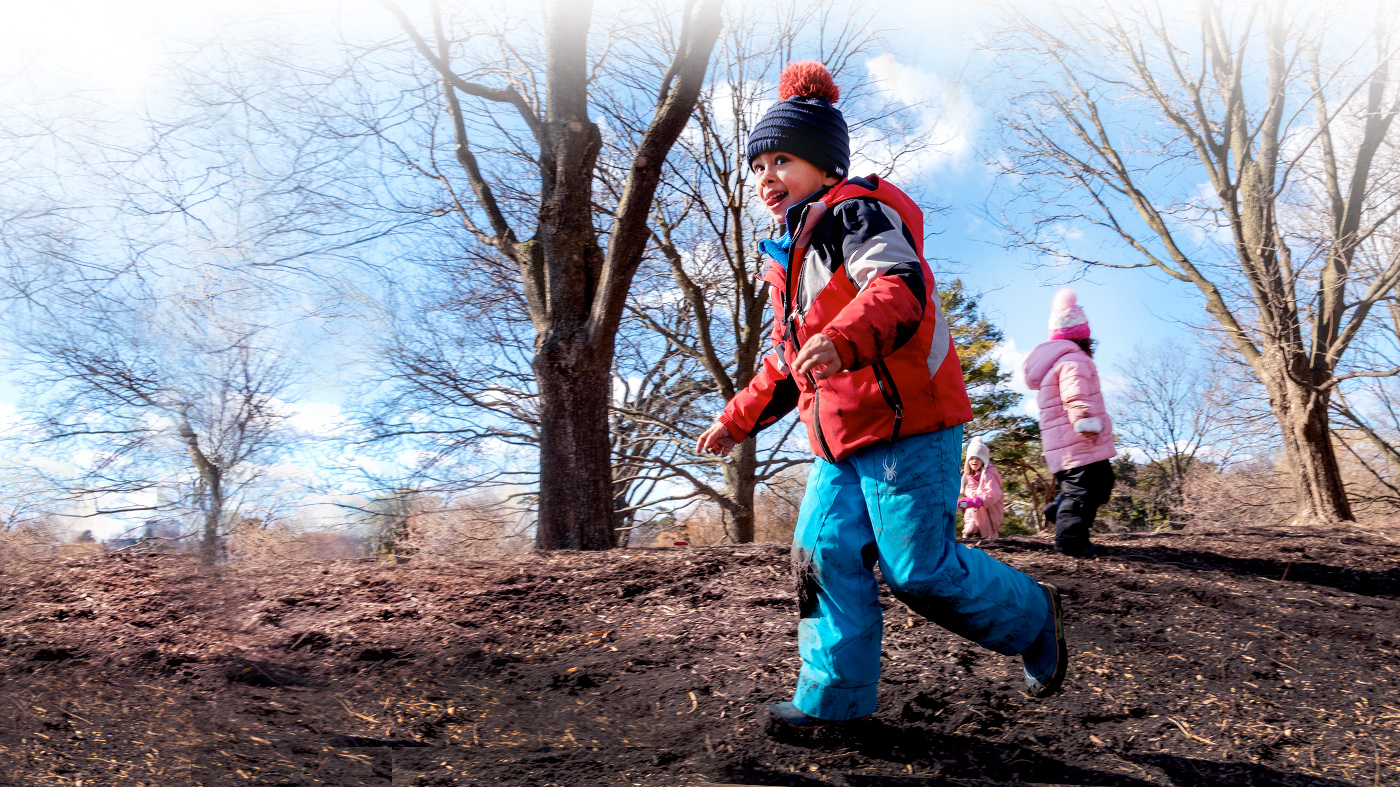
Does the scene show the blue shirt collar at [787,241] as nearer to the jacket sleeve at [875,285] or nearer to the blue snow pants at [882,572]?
the jacket sleeve at [875,285]

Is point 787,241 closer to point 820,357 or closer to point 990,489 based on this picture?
point 820,357

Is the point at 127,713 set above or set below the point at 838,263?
below

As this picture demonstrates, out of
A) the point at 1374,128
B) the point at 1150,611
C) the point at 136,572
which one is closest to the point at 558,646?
the point at 136,572

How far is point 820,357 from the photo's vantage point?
2.03m

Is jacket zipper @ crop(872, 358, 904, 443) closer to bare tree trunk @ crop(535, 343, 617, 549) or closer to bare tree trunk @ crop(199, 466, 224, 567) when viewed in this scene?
bare tree trunk @ crop(199, 466, 224, 567)

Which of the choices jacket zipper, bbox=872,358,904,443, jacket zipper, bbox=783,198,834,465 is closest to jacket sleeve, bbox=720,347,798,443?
jacket zipper, bbox=783,198,834,465

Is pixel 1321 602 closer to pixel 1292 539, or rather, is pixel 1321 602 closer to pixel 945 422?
pixel 1292 539

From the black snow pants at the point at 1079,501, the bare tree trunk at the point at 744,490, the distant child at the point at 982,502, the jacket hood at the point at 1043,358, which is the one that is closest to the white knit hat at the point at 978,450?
the distant child at the point at 982,502

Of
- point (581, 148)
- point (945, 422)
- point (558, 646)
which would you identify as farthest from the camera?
point (581, 148)

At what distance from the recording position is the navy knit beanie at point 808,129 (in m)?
2.58

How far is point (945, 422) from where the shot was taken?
2275 millimetres

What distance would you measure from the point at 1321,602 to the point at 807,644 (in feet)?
10.6

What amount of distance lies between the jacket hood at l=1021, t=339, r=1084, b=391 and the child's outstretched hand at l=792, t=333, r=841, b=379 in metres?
3.45

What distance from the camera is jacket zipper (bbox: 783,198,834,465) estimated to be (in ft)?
7.86
